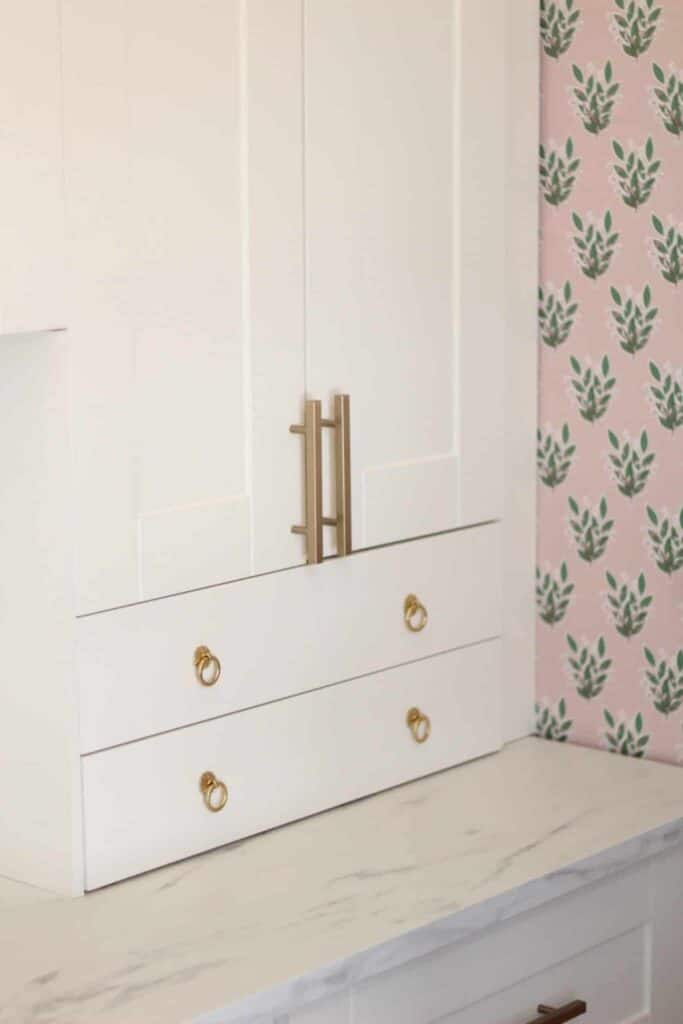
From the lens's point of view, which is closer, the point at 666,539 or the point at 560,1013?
the point at 560,1013

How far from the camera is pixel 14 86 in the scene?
1.66m

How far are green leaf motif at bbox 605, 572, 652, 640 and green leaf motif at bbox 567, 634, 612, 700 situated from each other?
0.04 metres

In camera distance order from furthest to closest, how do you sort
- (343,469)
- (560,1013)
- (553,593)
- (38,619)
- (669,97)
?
(553,593)
(669,97)
(343,469)
(560,1013)
(38,619)

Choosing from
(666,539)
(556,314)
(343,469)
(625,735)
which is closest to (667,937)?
(625,735)

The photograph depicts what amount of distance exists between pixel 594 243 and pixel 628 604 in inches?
20.1

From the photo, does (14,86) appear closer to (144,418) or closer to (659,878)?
(144,418)

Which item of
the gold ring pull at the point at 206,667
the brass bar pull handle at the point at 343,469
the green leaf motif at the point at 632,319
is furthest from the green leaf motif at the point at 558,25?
the gold ring pull at the point at 206,667

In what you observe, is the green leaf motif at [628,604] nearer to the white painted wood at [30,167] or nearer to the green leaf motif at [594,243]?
the green leaf motif at [594,243]

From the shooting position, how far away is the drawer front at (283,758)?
1.89m

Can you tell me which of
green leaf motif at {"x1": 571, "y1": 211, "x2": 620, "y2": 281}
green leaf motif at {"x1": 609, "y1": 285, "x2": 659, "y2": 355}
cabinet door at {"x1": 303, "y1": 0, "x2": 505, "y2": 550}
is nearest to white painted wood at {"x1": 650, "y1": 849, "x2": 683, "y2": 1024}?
cabinet door at {"x1": 303, "y1": 0, "x2": 505, "y2": 550}

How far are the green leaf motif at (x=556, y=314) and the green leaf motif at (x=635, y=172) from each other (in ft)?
0.52

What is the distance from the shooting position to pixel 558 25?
7.56 feet

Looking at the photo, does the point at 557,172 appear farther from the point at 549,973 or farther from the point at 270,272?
the point at 549,973

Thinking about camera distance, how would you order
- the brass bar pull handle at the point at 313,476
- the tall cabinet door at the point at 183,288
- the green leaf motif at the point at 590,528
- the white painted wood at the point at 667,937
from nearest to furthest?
1. the tall cabinet door at the point at 183,288
2. the brass bar pull handle at the point at 313,476
3. the white painted wood at the point at 667,937
4. the green leaf motif at the point at 590,528
